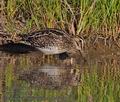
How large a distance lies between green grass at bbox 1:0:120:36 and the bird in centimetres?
32

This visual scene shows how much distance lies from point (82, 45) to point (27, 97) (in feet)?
8.86

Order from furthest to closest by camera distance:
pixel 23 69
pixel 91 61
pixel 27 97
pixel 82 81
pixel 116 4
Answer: pixel 116 4, pixel 91 61, pixel 23 69, pixel 82 81, pixel 27 97

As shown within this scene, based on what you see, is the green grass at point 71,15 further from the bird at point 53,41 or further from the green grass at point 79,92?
the green grass at point 79,92

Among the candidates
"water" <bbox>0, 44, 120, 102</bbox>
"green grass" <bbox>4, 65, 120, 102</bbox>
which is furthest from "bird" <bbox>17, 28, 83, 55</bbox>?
"green grass" <bbox>4, 65, 120, 102</bbox>

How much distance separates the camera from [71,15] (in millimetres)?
9742

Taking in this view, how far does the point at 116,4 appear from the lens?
9680 mm

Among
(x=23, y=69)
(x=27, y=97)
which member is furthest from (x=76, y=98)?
(x=23, y=69)

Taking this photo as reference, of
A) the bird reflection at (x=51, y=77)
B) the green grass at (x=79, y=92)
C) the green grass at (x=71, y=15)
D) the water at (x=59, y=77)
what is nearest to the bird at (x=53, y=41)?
the water at (x=59, y=77)

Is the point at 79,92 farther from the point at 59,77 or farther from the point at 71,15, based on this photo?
the point at 71,15

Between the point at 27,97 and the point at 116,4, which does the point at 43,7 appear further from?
the point at 27,97

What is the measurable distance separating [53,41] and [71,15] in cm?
60

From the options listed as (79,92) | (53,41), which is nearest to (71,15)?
(53,41)

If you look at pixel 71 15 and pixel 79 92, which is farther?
pixel 71 15

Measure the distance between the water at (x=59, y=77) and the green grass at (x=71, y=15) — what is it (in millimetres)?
414
